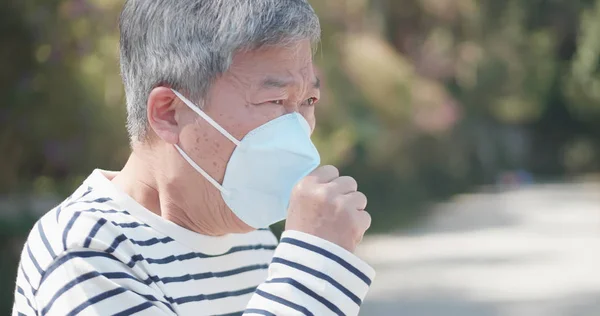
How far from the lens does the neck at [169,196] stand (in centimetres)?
159

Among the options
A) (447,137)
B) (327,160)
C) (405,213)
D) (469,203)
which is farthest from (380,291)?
(447,137)

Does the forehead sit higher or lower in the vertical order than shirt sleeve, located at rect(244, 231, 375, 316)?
higher

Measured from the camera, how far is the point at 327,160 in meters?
8.26

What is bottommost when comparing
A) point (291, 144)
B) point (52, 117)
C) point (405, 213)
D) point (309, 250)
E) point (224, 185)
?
point (309, 250)

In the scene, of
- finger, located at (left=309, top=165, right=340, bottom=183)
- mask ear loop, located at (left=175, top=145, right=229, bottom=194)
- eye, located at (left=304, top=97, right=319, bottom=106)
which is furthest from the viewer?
eye, located at (left=304, top=97, right=319, bottom=106)

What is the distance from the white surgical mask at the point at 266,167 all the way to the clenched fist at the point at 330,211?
0.49ft

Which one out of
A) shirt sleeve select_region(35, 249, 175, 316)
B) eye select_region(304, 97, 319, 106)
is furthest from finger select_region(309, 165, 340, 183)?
shirt sleeve select_region(35, 249, 175, 316)

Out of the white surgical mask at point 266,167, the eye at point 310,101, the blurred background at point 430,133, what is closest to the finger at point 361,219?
the white surgical mask at point 266,167

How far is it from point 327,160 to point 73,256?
6.91 metres

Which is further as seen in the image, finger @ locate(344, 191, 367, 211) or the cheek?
the cheek

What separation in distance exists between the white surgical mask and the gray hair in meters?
0.05

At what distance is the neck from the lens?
1589 mm

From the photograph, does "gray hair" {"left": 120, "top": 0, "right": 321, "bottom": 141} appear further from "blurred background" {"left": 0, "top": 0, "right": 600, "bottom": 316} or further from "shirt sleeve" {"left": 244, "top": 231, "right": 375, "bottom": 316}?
"blurred background" {"left": 0, "top": 0, "right": 600, "bottom": 316}

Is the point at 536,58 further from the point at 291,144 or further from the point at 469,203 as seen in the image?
the point at 291,144
